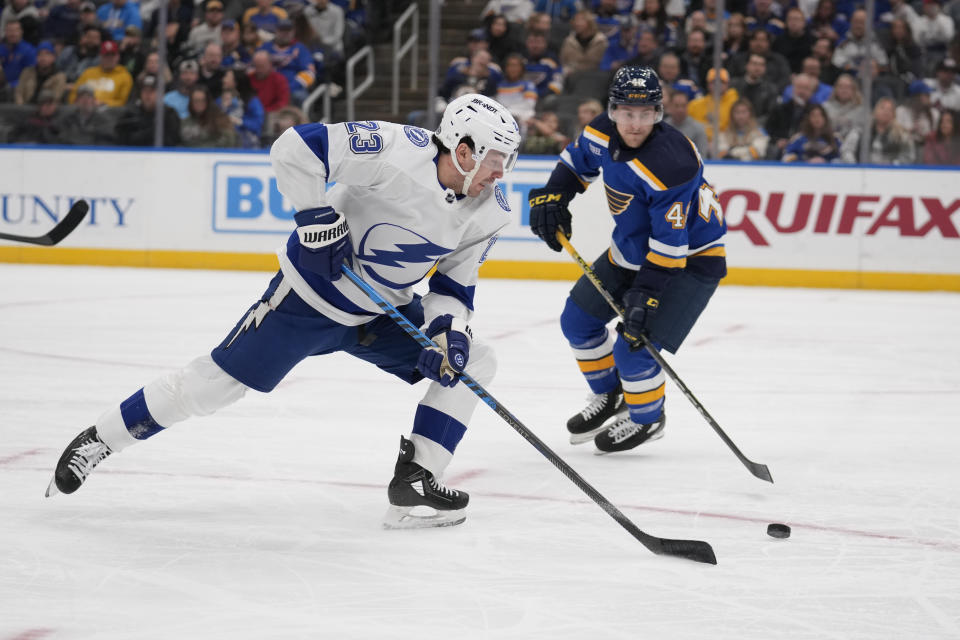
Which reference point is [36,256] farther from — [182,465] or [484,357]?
[484,357]

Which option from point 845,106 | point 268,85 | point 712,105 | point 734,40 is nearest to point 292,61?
point 268,85

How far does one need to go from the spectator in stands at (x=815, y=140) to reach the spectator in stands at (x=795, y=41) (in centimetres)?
37

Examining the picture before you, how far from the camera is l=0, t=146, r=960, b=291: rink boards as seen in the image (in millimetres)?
8781

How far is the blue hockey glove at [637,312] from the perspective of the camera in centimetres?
352

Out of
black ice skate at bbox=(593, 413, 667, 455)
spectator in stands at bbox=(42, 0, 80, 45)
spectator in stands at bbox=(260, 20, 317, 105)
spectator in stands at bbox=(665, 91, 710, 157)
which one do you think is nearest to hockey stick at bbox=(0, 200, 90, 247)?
black ice skate at bbox=(593, 413, 667, 455)

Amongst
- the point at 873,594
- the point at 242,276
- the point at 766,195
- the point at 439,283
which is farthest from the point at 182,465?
the point at 766,195

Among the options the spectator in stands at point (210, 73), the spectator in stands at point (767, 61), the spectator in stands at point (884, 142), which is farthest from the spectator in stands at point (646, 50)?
the spectator in stands at point (210, 73)

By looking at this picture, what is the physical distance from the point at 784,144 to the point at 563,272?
1851 millimetres

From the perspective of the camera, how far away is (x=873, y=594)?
2363 mm

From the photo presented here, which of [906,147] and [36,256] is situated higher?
[906,147]

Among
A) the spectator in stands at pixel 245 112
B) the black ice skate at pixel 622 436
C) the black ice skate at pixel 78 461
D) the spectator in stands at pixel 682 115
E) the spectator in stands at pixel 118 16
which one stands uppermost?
the black ice skate at pixel 78 461

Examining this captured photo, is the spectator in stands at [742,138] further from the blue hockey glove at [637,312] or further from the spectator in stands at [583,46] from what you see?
the blue hockey glove at [637,312]

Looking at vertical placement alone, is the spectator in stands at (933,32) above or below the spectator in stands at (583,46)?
above

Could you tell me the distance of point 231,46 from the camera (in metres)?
9.77
